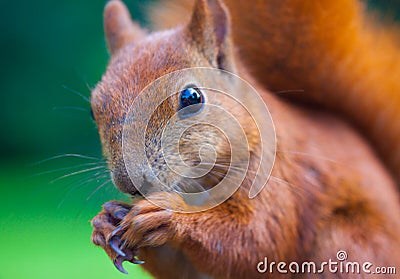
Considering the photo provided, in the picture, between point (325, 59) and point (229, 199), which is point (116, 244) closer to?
point (229, 199)

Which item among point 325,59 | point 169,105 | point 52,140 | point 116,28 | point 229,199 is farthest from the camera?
point 52,140

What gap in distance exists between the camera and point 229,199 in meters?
0.84

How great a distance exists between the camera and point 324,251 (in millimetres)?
909

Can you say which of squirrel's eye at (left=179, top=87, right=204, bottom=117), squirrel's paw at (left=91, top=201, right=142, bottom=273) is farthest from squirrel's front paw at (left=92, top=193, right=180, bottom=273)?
squirrel's eye at (left=179, top=87, right=204, bottom=117)

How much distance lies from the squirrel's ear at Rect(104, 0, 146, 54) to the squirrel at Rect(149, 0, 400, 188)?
0.12 m

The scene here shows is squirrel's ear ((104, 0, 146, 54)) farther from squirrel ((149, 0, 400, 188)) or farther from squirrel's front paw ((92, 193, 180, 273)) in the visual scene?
squirrel's front paw ((92, 193, 180, 273))

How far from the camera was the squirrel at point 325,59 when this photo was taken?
44.6 inches

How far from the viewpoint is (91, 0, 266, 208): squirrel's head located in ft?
2.35

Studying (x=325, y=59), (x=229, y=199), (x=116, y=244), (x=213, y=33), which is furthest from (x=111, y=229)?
(x=325, y=59)

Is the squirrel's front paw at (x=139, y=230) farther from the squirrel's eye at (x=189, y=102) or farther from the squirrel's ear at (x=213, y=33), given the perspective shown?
the squirrel's ear at (x=213, y=33)

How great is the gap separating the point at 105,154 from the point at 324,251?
1.35ft

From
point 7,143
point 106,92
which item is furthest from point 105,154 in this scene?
point 7,143

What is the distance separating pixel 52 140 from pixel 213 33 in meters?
0.89

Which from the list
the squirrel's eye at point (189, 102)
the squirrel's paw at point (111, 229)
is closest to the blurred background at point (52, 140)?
the squirrel's paw at point (111, 229)
